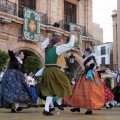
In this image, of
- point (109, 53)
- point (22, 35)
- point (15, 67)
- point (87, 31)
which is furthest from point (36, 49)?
point (109, 53)

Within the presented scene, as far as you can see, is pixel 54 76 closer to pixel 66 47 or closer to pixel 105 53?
pixel 66 47

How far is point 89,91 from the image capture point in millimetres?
6516

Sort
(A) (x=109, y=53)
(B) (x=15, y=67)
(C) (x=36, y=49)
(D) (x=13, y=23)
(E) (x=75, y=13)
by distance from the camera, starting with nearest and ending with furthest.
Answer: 1. (B) (x=15, y=67)
2. (D) (x=13, y=23)
3. (C) (x=36, y=49)
4. (E) (x=75, y=13)
5. (A) (x=109, y=53)

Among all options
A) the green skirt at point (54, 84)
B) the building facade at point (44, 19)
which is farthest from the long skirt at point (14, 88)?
the building facade at point (44, 19)

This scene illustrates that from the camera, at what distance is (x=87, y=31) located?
2094 centimetres

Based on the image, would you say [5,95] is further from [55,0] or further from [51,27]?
[55,0]

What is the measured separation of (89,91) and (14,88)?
1.61m

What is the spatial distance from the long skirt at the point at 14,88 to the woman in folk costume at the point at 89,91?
1014 millimetres

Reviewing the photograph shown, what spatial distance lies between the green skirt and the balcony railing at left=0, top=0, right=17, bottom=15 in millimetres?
10379

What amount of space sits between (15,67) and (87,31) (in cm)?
1440

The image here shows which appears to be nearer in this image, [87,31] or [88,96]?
[88,96]

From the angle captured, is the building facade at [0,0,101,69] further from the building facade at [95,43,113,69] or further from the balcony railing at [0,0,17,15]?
the building facade at [95,43,113,69]

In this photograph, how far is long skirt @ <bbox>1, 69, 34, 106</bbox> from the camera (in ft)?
22.1

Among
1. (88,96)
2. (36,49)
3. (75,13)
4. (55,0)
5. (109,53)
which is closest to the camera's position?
(88,96)
